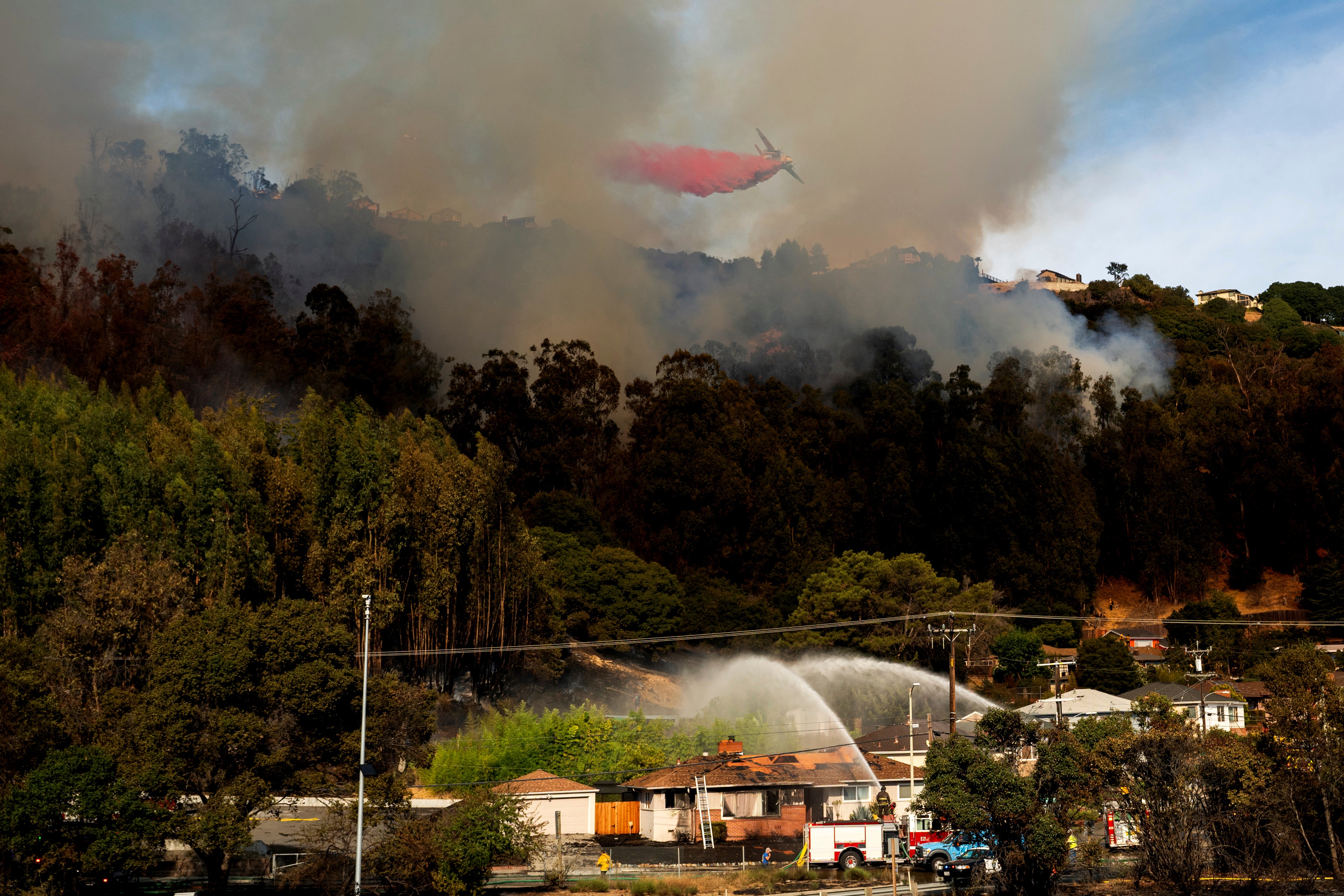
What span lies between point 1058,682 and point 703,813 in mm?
21513

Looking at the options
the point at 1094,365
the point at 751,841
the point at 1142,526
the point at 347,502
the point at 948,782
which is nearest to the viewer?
the point at 948,782

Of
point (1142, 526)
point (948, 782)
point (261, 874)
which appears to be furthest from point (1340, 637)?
point (261, 874)

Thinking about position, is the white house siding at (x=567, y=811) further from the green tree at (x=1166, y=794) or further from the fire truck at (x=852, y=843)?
the green tree at (x=1166, y=794)

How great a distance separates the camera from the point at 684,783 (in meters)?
52.5

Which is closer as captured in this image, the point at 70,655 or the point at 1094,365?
the point at 70,655

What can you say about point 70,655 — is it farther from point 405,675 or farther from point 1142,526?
point 1142,526

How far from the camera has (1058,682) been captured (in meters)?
61.4

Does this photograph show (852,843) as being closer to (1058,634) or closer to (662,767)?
(662,767)

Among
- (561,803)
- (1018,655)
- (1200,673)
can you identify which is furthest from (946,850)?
(1018,655)

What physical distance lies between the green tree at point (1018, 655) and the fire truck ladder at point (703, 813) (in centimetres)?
4086

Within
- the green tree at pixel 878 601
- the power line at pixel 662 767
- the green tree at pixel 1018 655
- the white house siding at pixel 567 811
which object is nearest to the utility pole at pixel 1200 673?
the green tree at pixel 1018 655

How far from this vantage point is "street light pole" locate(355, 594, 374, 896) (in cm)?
3641

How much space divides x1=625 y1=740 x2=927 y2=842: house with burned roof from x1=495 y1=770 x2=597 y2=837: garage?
234 centimetres

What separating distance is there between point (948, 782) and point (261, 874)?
2558 centimetres
